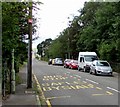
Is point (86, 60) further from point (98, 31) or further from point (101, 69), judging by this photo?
point (98, 31)

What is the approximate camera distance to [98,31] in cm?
5119

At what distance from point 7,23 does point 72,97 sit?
4348 millimetres

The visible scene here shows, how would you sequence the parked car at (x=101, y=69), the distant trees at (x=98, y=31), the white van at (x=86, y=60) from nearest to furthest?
the parked car at (x=101, y=69)
the distant trees at (x=98, y=31)
the white van at (x=86, y=60)

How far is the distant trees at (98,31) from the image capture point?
41.7 meters

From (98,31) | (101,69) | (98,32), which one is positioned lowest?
(101,69)

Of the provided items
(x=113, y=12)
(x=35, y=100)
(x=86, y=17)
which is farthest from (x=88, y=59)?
(x=35, y=100)

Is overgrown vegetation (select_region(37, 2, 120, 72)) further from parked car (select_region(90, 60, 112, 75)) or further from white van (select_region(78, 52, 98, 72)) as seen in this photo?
parked car (select_region(90, 60, 112, 75))

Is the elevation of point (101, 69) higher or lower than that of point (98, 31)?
lower

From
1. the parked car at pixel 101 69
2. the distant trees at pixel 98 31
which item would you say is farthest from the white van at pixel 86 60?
the parked car at pixel 101 69

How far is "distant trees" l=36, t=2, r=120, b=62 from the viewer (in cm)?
4165

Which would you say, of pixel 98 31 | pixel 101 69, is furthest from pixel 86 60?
pixel 98 31

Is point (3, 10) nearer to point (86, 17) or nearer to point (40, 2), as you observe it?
point (40, 2)

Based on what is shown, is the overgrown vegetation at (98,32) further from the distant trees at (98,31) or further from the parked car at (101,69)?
the parked car at (101,69)

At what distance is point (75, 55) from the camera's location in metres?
82.5
